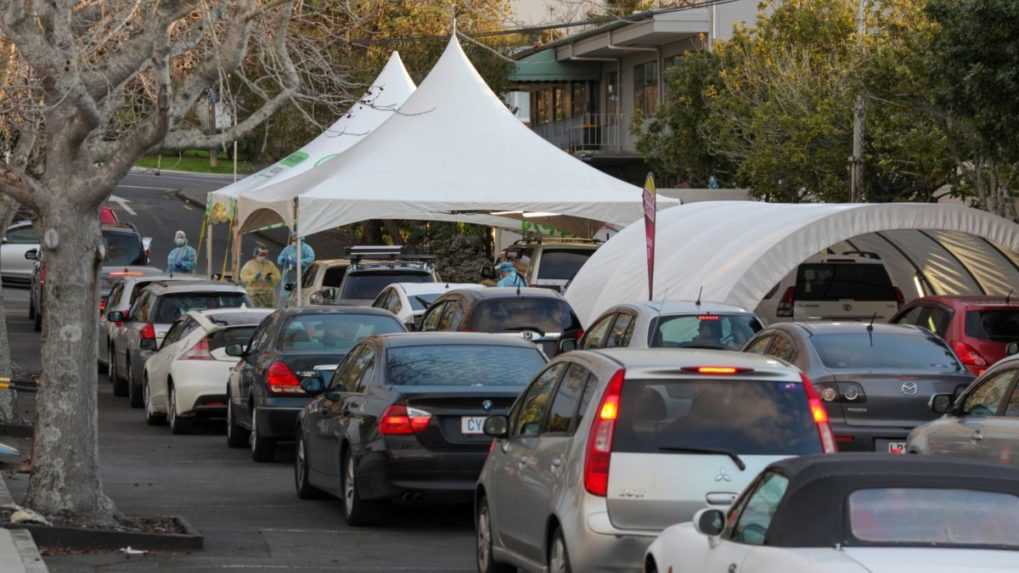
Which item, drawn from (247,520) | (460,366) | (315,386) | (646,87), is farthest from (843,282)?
(646,87)

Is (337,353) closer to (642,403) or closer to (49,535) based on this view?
(49,535)

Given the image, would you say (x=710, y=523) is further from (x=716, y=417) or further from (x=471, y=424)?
(x=471, y=424)

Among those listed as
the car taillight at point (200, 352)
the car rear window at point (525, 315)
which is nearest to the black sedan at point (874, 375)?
the car rear window at point (525, 315)

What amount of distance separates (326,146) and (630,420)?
26449 mm

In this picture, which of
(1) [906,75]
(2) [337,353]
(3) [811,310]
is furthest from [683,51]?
(2) [337,353]

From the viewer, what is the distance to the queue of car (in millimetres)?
6879

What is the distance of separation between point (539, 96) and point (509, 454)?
54.8 metres

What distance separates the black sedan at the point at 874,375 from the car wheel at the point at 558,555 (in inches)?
222

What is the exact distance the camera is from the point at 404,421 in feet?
42.3

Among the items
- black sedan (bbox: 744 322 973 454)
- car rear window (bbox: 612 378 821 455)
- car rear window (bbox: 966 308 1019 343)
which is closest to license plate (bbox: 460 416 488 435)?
black sedan (bbox: 744 322 973 454)

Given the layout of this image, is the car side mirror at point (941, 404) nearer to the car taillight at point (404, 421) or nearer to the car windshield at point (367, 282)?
the car taillight at point (404, 421)

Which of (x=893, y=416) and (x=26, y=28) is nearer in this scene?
(x=26, y=28)

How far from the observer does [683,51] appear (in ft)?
168

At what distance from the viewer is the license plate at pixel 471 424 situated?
12.9 meters
